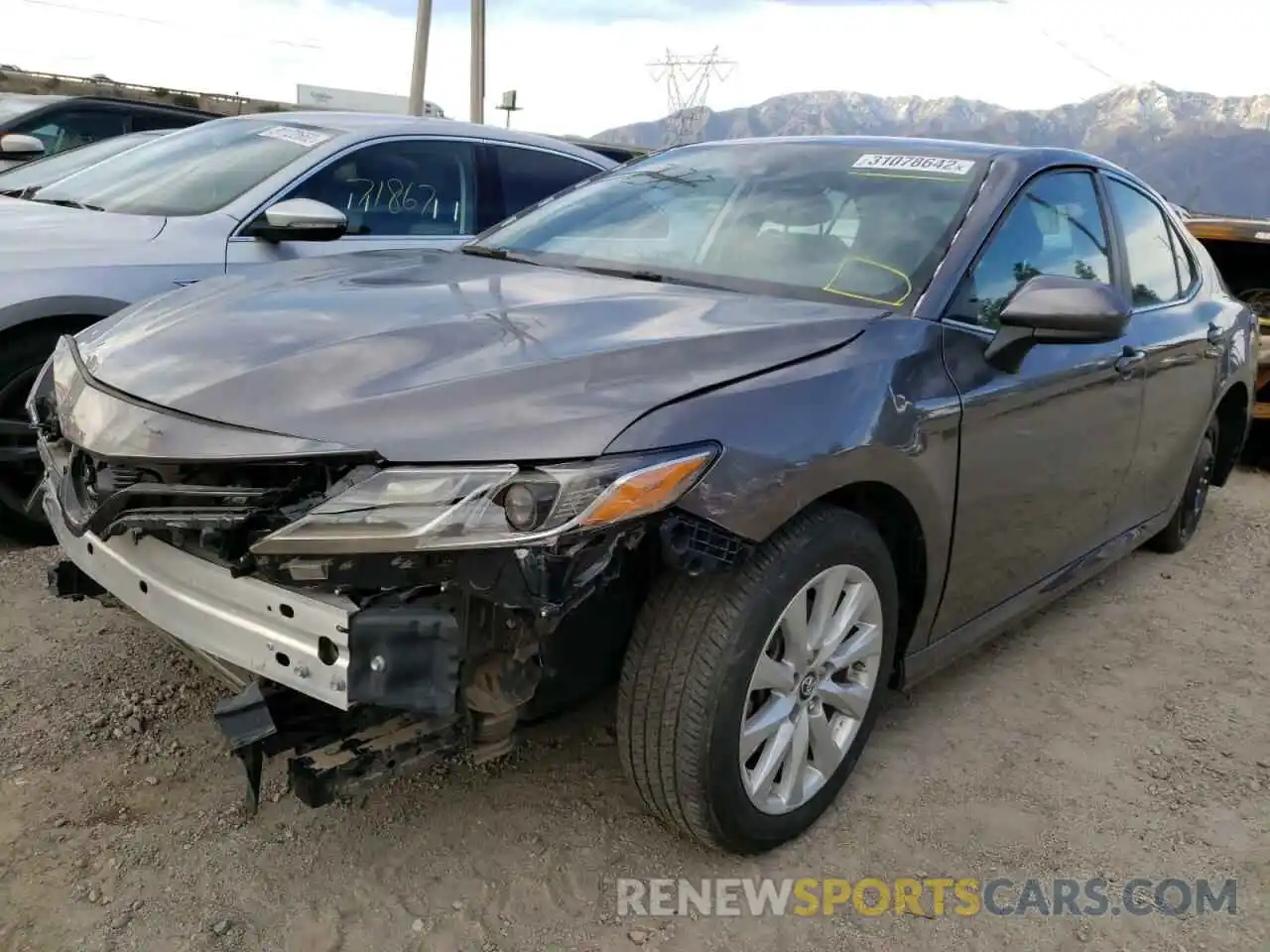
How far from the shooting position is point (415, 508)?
1744 mm

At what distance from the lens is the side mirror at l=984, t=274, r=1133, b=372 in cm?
248

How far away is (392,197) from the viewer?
4.50 meters

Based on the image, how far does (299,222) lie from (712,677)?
2619 millimetres

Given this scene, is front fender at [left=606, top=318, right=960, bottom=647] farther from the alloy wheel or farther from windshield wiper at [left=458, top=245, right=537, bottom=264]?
windshield wiper at [left=458, top=245, right=537, bottom=264]

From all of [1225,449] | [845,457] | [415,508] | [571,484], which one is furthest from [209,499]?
[1225,449]

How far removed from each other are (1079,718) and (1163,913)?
88 centimetres

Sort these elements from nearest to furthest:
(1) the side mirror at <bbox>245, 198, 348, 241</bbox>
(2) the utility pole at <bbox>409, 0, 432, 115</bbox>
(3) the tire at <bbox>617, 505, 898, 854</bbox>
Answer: (3) the tire at <bbox>617, 505, 898, 854</bbox> < (1) the side mirror at <bbox>245, 198, 348, 241</bbox> < (2) the utility pole at <bbox>409, 0, 432, 115</bbox>

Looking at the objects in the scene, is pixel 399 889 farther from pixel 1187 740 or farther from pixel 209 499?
pixel 1187 740

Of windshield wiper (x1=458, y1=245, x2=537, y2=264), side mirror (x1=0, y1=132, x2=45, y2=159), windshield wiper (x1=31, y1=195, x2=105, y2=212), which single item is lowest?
windshield wiper (x1=31, y1=195, x2=105, y2=212)

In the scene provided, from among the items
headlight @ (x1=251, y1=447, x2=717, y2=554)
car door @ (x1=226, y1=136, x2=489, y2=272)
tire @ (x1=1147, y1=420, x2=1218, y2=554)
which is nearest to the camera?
headlight @ (x1=251, y1=447, x2=717, y2=554)

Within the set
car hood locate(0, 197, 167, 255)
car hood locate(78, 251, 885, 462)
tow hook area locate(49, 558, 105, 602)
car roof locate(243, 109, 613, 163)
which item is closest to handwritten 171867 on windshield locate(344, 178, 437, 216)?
car roof locate(243, 109, 613, 163)

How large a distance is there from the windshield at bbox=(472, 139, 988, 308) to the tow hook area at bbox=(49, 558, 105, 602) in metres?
1.49

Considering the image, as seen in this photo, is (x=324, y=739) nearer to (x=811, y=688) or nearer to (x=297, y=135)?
(x=811, y=688)

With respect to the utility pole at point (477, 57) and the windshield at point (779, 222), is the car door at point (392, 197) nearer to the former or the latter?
the windshield at point (779, 222)
